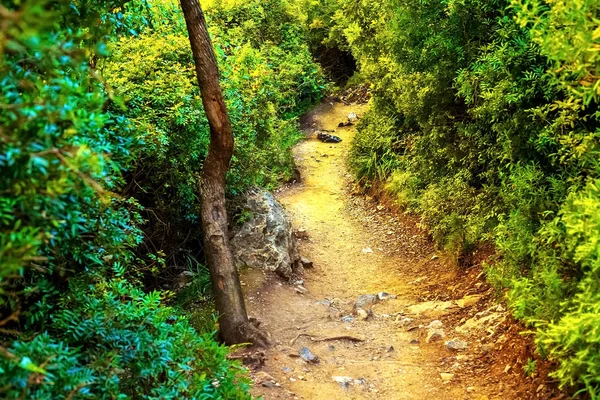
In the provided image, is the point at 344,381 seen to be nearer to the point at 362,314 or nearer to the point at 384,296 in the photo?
the point at 362,314

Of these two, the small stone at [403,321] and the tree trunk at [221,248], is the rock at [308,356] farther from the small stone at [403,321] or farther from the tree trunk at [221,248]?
the small stone at [403,321]

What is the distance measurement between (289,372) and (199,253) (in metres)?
2.69

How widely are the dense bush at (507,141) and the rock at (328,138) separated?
332cm

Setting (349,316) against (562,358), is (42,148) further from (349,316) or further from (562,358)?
(349,316)

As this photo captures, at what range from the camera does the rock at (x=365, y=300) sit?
289 inches

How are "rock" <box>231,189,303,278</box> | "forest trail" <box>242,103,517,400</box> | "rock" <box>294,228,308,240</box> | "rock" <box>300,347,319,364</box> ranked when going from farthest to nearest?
"rock" <box>294,228,308,240</box> < "rock" <box>231,189,303,278</box> < "rock" <box>300,347,319,364</box> < "forest trail" <box>242,103,517,400</box>

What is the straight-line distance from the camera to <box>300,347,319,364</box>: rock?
→ 5.82 meters

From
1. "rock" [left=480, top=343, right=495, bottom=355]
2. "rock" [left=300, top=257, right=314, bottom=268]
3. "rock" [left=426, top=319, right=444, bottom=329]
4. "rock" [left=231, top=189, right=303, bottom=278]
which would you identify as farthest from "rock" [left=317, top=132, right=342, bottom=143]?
"rock" [left=480, top=343, right=495, bottom=355]

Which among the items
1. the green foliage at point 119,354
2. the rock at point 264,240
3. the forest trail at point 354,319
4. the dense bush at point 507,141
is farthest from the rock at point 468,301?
the green foliage at point 119,354

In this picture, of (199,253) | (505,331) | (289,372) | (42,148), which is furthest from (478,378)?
(42,148)

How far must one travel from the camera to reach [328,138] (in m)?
15.9

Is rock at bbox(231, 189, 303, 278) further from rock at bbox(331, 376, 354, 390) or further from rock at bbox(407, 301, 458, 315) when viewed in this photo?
rock at bbox(331, 376, 354, 390)

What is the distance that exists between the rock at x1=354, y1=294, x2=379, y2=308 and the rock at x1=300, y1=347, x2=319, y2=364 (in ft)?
5.05

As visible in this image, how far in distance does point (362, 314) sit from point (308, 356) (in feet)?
4.59
